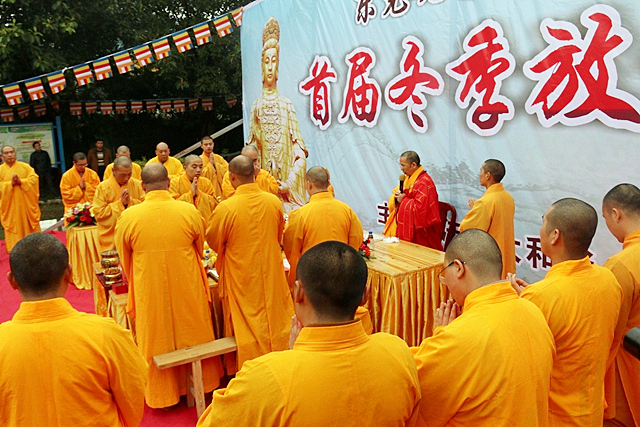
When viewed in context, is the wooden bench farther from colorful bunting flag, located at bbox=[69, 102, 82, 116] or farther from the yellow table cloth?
colorful bunting flag, located at bbox=[69, 102, 82, 116]

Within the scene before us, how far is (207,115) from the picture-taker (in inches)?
603

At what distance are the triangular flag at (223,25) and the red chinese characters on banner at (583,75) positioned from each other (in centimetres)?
687

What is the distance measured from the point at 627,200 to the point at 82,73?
8.91 metres

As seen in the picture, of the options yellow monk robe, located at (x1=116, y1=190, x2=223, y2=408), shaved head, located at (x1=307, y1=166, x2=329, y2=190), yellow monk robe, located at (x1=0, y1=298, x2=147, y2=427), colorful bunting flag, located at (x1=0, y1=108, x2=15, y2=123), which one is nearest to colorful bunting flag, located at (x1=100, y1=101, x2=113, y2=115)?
colorful bunting flag, located at (x1=0, y1=108, x2=15, y2=123)

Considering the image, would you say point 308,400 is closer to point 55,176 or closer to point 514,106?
point 514,106

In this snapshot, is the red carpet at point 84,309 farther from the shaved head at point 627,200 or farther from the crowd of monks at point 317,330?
the shaved head at point 627,200

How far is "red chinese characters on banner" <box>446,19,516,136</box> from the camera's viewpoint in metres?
5.05

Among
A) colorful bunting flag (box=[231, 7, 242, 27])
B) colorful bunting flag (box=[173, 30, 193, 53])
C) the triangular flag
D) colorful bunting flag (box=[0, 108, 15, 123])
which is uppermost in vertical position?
colorful bunting flag (box=[231, 7, 242, 27])

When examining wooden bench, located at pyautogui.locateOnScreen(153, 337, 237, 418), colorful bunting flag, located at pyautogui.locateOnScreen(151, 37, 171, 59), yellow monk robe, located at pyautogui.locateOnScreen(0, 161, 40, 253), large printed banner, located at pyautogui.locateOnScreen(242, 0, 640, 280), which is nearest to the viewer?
wooden bench, located at pyautogui.locateOnScreen(153, 337, 237, 418)

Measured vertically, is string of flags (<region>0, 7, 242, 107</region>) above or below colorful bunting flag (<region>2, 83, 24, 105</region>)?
above

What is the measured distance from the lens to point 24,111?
12633 millimetres

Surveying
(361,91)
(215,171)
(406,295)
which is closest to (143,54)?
(215,171)

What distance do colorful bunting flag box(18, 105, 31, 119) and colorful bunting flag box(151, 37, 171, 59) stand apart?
5.40 metres

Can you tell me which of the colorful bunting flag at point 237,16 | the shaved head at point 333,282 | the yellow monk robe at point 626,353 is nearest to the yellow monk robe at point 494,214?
the yellow monk robe at point 626,353
